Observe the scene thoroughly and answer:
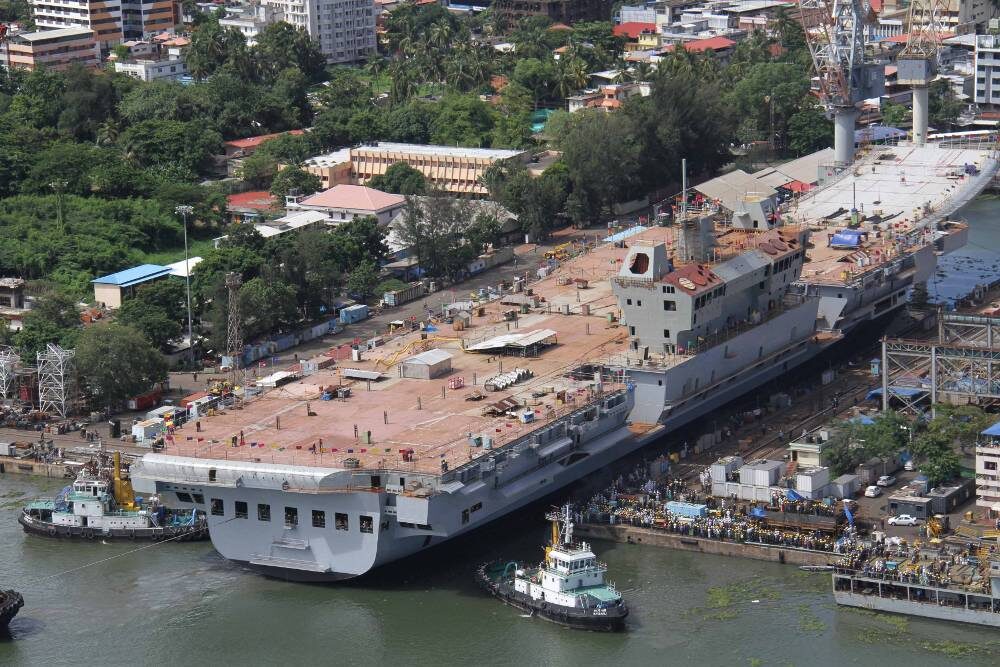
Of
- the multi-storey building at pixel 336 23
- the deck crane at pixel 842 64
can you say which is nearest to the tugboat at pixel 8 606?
the deck crane at pixel 842 64

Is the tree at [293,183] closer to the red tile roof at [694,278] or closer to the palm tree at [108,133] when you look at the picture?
the palm tree at [108,133]

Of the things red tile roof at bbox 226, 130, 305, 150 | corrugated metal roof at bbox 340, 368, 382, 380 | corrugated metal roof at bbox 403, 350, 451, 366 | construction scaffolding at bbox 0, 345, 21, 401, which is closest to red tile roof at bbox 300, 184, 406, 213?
red tile roof at bbox 226, 130, 305, 150

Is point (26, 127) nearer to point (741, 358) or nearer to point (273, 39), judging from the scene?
point (273, 39)

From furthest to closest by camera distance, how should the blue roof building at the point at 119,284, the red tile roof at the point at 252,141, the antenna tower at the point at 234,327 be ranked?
the red tile roof at the point at 252,141, the blue roof building at the point at 119,284, the antenna tower at the point at 234,327

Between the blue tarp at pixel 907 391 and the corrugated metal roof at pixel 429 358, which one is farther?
the blue tarp at pixel 907 391

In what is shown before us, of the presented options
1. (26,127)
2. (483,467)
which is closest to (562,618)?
(483,467)

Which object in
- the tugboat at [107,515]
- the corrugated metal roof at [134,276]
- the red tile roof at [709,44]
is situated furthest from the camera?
the red tile roof at [709,44]

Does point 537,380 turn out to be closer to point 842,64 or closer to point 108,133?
point 842,64

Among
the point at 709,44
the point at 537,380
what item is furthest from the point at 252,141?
the point at 537,380
